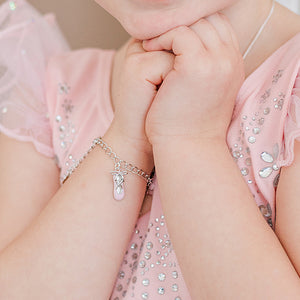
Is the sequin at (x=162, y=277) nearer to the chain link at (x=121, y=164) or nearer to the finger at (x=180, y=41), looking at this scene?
the chain link at (x=121, y=164)

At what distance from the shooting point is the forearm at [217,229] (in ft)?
1.99

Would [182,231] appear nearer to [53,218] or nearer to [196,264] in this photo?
[196,264]

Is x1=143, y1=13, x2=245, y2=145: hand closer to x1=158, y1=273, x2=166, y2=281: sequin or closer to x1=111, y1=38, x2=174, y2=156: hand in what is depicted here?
x1=111, y1=38, x2=174, y2=156: hand

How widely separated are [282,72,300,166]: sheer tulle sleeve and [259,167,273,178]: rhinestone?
Result: 32 millimetres

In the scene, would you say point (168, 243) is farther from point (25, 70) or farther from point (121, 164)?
point (25, 70)

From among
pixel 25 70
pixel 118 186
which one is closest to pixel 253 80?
pixel 118 186

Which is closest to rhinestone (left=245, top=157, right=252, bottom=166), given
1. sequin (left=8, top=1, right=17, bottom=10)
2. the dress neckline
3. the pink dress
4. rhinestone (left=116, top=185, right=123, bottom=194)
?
the pink dress

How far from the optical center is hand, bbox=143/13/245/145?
68cm

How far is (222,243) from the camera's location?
63 centimetres

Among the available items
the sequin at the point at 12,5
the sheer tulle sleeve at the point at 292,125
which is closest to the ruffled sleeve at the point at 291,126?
the sheer tulle sleeve at the point at 292,125

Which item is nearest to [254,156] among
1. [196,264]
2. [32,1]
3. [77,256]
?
[196,264]

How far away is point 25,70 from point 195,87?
482 millimetres

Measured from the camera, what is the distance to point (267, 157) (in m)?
0.71

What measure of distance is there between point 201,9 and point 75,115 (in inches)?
14.3
